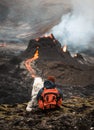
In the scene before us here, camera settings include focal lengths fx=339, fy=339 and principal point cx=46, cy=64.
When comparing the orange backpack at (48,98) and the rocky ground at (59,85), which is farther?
the orange backpack at (48,98)

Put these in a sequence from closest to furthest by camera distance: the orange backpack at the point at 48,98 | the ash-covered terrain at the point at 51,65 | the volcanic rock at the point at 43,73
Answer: the ash-covered terrain at the point at 51,65
the orange backpack at the point at 48,98
the volcanic rock at the point at 43,73

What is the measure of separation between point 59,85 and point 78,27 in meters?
76.7

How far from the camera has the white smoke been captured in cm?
9500

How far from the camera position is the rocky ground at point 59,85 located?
39.3 feet

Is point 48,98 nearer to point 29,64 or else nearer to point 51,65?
point 29,64

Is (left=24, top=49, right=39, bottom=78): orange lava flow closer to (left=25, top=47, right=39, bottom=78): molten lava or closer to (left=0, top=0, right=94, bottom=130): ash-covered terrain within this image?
(left=25, top=47, right=39, bottom=78): molten lava

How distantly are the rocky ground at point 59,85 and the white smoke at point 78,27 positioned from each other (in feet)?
114

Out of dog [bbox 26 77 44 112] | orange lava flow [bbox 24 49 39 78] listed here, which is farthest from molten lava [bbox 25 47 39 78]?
dog [bbox 26 77 44 112]

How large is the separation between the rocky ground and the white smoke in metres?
34.7

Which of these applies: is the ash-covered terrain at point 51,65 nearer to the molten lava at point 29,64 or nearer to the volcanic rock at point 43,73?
the volcanic rock at point 43,73

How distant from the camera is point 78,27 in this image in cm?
11294

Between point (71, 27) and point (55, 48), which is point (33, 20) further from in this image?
point (55, 48)

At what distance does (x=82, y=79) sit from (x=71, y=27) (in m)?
71.1

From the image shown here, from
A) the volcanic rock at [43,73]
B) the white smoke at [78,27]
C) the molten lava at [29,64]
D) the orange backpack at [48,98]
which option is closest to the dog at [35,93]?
the orange backpack at [48,98]
